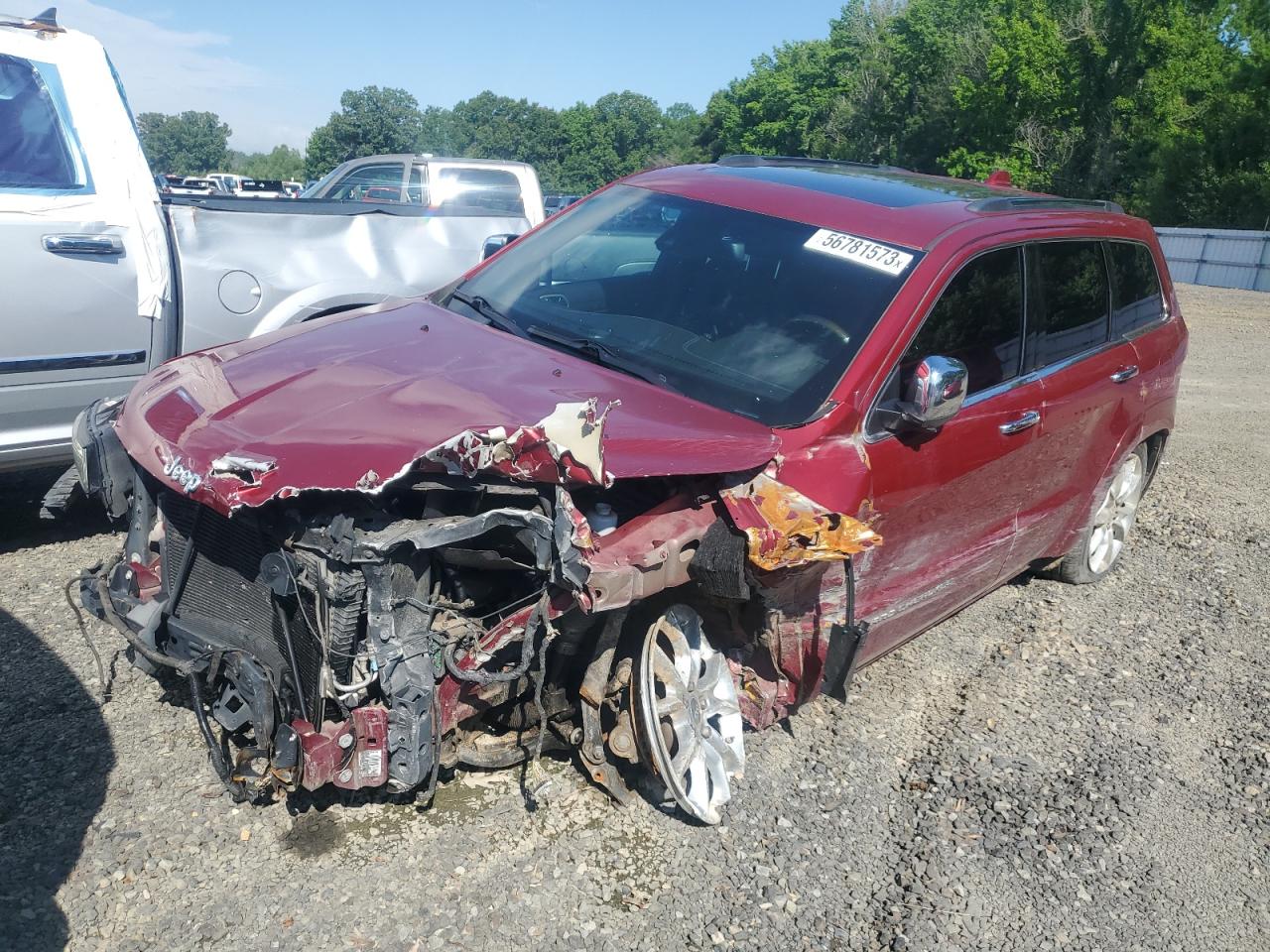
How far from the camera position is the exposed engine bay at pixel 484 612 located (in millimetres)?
2744

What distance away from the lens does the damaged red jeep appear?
109 inches

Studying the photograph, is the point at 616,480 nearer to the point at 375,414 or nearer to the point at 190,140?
the point at 375,414

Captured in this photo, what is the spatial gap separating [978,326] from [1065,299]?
2.48 feet

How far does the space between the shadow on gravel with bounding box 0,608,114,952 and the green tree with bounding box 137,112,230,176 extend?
5017 inches

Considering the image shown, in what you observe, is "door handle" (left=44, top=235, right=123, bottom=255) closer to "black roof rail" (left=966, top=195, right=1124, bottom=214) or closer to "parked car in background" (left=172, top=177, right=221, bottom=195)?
"parked car in background" (left=172, top=177, right=221, bottom=195)

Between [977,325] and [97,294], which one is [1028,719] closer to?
[977,325]

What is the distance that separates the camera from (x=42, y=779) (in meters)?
3.22

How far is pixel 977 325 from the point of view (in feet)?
12.5

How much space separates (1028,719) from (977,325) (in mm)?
1595

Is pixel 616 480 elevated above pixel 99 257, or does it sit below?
below

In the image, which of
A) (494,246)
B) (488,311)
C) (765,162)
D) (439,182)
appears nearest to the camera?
(488,311)

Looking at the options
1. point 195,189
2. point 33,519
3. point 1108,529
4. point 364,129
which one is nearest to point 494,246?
point 33,519

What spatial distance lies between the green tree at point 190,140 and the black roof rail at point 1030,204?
419 feet

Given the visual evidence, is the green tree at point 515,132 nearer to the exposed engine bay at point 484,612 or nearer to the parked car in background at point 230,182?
the parked car in background at point 230,182
